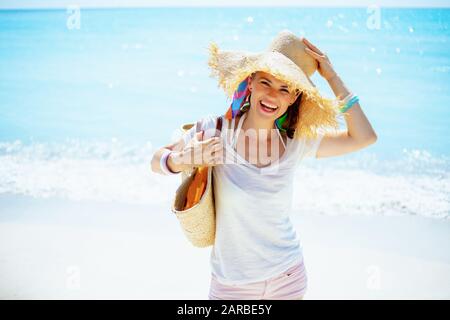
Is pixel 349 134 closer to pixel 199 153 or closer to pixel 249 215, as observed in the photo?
pixel 249 215

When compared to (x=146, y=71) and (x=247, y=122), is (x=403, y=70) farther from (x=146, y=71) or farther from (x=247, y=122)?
(x=247, y=122)

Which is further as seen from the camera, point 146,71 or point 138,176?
point 146,71

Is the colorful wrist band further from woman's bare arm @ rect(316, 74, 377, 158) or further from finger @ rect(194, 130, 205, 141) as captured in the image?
woman's bare arm @ rect(316, 74, 377, 158)

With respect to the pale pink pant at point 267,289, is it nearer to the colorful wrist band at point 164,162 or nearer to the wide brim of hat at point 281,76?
the colorful wrist band at point 164,162

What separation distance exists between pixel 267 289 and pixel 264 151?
0.61m

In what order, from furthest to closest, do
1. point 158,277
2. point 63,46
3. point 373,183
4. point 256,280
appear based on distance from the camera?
point 63,46 < point 373,183 < point 158,277 < point 256,280

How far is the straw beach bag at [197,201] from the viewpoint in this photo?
2357 mm

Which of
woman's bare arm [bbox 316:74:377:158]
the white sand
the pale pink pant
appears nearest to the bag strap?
woman's bare arm [bbox 316:74:377:158]

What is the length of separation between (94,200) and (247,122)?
3.89 metres

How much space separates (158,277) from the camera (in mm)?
4375

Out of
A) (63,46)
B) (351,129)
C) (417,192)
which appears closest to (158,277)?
(351,129)

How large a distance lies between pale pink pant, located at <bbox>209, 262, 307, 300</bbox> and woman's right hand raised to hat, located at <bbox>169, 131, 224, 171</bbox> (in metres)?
0.57

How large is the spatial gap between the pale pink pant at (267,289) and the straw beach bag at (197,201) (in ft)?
0.82

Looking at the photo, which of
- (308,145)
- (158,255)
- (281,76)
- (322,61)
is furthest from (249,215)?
(158,255)
